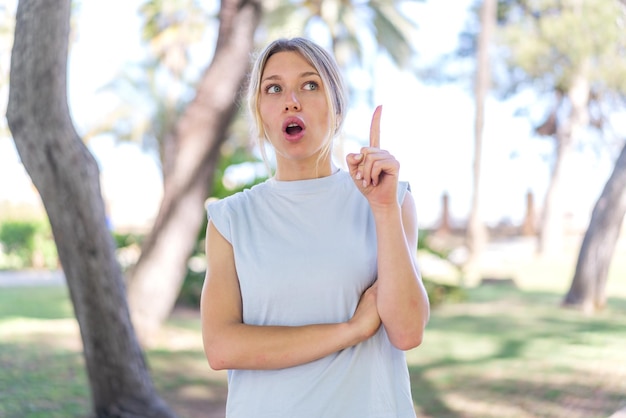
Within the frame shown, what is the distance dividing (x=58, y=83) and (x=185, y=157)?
372 cm

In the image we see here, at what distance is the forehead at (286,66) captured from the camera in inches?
69.7

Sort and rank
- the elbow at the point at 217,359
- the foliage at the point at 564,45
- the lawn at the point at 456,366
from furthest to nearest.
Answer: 1. the foliage at the point at 564,45
2. the lawn at the point at 456,366
3. the elbow at the point at 217,359

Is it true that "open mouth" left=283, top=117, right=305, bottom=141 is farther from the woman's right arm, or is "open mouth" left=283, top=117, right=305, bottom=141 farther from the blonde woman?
the woman's right arm

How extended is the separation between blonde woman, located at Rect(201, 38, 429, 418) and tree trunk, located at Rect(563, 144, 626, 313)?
31.2 feet

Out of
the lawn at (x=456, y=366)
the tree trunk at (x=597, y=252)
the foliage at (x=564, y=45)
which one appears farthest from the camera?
the foliage at (x=564, y=45)

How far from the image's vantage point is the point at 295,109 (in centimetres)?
174

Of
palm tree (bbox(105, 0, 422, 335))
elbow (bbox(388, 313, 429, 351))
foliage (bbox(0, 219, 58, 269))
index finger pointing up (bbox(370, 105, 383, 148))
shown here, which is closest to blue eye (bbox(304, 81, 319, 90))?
index finger pointing up (bbox(370, 105, 383, 148))

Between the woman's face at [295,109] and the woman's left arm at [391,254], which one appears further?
the woman's face at [295,109]

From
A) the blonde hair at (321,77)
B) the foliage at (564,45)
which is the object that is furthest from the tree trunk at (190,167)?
the foliage at (564,45)

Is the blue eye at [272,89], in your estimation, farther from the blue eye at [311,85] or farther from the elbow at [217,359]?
the elbow at [217,359]

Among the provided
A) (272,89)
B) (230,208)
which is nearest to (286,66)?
Result: (272,89)

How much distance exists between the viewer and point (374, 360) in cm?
170

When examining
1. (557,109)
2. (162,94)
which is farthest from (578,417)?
(162,94)

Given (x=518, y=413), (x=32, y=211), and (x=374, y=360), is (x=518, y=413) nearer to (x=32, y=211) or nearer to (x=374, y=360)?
(x=374, y=360)
